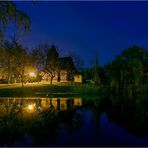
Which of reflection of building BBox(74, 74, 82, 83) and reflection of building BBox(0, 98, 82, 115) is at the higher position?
reflection of building BBox(74, 74, 82, 83)

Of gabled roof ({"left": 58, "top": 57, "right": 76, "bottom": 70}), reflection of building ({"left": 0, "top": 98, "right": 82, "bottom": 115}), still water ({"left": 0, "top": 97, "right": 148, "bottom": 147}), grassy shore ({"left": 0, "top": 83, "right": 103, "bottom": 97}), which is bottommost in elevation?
still water ({"left": 0, "top": 97, "right": 148, "bottom": 147})

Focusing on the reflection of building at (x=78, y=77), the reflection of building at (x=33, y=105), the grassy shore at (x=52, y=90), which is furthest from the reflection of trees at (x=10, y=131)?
the reflection of building at (x=78, y=77)

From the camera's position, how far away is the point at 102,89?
4919 centimetres

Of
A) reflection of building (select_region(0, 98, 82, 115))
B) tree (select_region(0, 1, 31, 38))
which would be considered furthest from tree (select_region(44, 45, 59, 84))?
tree (select_region(0, 1, 31, 38))

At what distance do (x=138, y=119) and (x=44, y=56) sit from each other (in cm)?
3826

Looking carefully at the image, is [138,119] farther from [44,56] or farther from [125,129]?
Answer: [44,56]

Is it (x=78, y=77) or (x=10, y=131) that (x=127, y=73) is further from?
(x=10, y=131)

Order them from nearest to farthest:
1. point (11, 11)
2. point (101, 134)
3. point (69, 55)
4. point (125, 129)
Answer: point (11, 11), point (101, 134), point (125, 129), point (69, 55)

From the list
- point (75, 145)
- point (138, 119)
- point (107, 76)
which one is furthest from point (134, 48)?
point (75, 145)

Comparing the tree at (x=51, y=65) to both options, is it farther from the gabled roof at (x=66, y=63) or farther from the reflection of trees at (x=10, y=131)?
the reflection of trees at (x=10, y=131)

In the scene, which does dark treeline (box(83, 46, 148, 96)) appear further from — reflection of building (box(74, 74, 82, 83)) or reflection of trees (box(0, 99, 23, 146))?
reflection of trees (box(0, 99, 23, 146))

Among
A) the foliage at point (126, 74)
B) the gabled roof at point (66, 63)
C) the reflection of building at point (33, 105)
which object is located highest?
the gabled roof at point (66, 63)

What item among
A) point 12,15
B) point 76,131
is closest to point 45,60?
point 76,131

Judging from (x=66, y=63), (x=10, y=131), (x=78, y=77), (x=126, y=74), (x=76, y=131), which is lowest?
(x=76, y=131)
